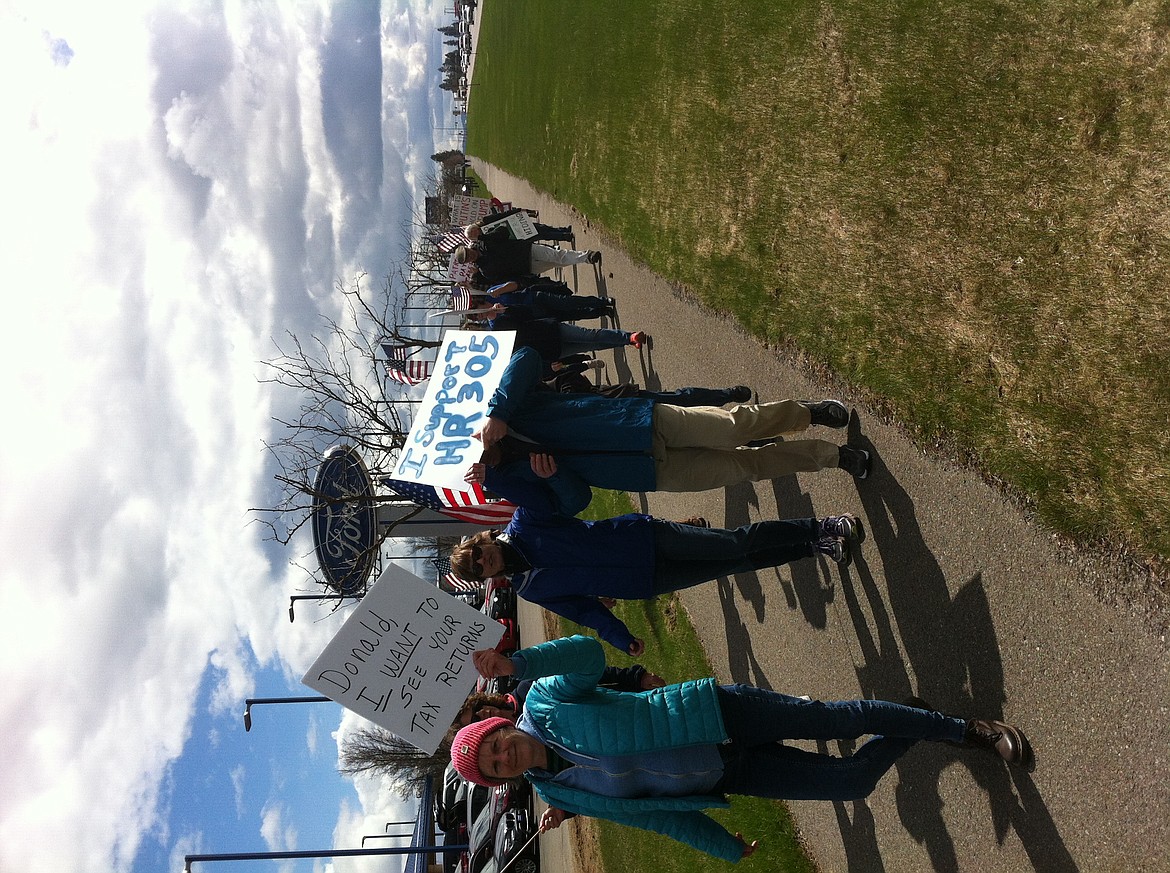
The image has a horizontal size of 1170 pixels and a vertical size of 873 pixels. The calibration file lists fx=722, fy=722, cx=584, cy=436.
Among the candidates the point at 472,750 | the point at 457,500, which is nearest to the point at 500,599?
the point at 457,500

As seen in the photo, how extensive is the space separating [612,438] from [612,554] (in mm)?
727

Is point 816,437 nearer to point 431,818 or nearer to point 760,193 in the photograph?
point 760,193

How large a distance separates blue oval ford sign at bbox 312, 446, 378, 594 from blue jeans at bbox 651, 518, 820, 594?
7.24m

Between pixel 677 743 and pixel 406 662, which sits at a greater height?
pixel 677 743

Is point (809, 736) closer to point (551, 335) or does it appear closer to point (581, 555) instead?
point (581, 555)

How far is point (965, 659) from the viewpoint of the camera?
12.8 ft

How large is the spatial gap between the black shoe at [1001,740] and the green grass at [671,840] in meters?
2.07

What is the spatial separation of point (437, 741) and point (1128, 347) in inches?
163

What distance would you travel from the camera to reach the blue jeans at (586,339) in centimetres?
905

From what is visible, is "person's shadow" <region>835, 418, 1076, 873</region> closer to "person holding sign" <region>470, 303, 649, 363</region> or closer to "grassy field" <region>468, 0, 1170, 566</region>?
"grassy field" <region>468, 0, 1170, 566</region>

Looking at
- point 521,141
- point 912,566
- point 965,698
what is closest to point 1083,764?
point 965,698

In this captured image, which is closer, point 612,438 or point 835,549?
point 612,438

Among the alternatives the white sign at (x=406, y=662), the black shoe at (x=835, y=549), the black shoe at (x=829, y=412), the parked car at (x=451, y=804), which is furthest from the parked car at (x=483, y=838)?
the black shoe at (x=829, y=412)

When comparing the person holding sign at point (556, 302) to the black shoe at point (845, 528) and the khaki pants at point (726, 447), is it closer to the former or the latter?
the khaki pants at point (726, 447)
